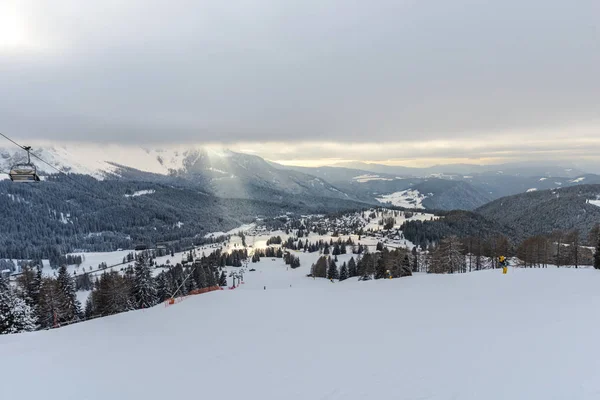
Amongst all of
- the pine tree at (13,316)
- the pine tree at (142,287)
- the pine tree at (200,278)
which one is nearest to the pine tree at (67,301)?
the pine tree at (13,316)

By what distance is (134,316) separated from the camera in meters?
21.2

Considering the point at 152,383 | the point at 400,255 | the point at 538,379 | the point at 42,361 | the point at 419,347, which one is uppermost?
the point at 538,379

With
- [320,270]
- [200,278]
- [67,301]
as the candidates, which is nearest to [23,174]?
[67,301]

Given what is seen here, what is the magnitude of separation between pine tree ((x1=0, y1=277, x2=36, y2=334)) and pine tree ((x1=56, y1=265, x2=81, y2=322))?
4.89m

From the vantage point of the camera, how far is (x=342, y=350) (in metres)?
11.5

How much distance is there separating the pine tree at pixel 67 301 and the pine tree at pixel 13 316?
4.89m

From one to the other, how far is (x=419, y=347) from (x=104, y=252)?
225257 mm

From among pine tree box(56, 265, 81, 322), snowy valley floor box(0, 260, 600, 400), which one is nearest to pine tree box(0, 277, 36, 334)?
pine tree box(56, 265, 81, 322)

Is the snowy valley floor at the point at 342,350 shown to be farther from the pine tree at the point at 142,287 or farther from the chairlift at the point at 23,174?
the pine tree at the point at 142,287

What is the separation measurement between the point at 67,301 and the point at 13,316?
7.92m

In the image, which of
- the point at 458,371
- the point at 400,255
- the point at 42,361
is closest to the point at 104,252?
the point at 400,255

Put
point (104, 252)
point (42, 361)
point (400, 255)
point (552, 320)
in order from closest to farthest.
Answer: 1. point (552, 320)
2. point (42, 361)
3. point (400, 255)
4. point (104, 252)

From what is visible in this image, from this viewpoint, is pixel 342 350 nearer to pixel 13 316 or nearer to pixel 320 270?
pixel 13 316

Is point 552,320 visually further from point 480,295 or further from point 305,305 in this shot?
point 305,305
